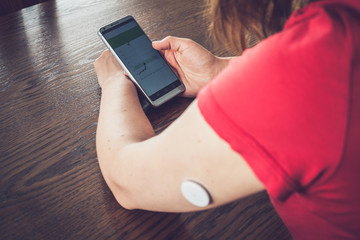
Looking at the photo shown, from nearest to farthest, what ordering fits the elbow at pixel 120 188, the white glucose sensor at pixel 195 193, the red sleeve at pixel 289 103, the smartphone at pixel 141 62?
the red sleeve at pixel 289 103 < the white glucose sensor at pixel 195 193 < the elbow at pixel 120 188 < the smartphone at pixel 141 62

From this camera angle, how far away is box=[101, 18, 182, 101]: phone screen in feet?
2.66

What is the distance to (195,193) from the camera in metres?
0.44

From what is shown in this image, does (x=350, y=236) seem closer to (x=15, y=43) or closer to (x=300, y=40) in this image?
(x=300, y=40)

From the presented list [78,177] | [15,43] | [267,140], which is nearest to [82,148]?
[78,177]

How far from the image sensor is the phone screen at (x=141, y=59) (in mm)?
810

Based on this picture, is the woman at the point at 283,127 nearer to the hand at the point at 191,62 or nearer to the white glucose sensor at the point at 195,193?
the white glucose sensor at the point at 195,193

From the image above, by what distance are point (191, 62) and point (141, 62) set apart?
0.13 metres

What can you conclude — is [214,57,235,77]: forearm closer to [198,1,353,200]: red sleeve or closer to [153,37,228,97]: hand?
[153,37,228,97]: hand

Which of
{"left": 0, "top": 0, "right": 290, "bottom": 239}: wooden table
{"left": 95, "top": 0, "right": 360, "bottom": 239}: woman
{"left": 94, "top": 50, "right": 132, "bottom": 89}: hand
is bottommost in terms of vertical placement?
{"left": 0, "top": 0, "right": 290, "bottom": 239}: wooden table

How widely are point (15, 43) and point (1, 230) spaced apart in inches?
27.0

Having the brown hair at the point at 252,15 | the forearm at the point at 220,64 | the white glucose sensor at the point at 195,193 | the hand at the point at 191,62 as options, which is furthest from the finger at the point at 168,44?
the white glucose sensor at the point at 195,193

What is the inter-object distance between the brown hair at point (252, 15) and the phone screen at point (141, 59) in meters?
0.28

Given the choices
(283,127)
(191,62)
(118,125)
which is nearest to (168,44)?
(191,62)

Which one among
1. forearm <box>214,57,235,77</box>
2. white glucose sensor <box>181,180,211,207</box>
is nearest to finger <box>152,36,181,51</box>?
forearm <box>214,57,235,77</box>
